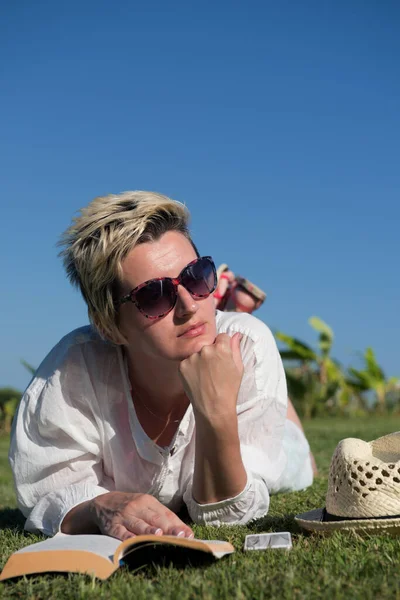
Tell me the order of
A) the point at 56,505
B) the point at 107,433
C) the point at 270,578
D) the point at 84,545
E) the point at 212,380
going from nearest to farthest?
the point at 270,578, the point at 84,545, the point at 212,380, the point at 56,505, the point at 107,433

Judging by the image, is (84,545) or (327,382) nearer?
(84,545)

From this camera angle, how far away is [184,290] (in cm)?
381

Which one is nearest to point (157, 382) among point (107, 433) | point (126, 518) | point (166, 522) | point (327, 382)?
point (107, 433)

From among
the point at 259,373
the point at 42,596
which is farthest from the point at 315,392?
the point at 42,596

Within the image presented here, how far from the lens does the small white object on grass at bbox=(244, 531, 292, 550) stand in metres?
2.82

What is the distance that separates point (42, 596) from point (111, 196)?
227 centimetres

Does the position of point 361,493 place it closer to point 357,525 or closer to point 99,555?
point 357,525

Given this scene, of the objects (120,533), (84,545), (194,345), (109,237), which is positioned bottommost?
(120,533)

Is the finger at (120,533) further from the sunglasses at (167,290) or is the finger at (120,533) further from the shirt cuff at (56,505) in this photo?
the sunglasses at (167,290)

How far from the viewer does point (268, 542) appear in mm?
2879

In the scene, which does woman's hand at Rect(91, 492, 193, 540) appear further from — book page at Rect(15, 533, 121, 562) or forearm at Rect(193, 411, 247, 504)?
forearm at Rect(193, 411, 247, 504)

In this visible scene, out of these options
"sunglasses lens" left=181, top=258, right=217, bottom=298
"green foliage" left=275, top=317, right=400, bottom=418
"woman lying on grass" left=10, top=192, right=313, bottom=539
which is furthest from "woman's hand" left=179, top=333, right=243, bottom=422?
"green foliage" left=275, top=317, right=400, bottom=418

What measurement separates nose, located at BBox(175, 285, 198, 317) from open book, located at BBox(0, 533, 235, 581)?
1.33 meters

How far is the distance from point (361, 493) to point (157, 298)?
4.91 feet
